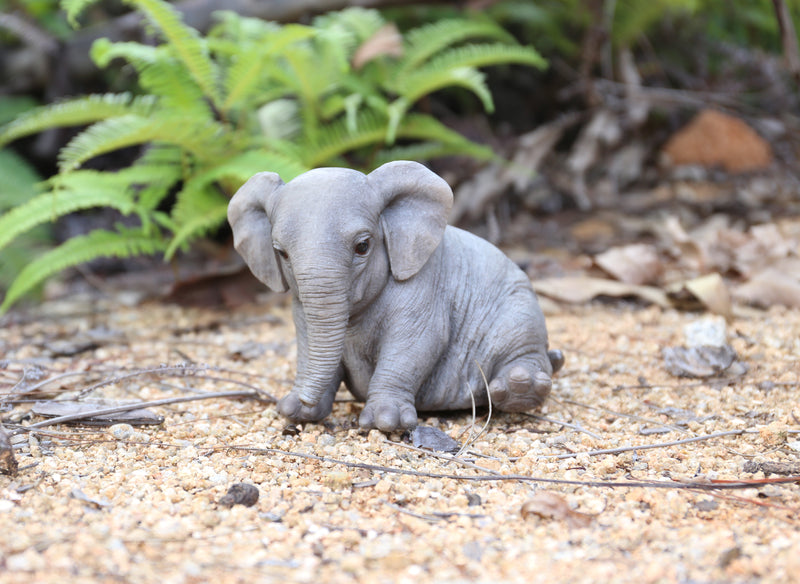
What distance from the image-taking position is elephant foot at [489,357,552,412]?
3.59 metres

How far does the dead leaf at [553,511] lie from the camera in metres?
2.70

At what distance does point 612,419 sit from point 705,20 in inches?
325

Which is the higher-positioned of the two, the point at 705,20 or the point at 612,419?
the point at 705,20

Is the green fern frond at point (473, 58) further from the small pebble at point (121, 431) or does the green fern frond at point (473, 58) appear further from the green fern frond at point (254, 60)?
the small pebble at point (121, 431)

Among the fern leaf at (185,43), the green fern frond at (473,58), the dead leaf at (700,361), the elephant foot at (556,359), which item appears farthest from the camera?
the green fern frond at (473,58)

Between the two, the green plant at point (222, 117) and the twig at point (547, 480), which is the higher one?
the green plant at point (222, 117)

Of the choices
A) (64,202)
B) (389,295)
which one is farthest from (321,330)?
(64,202)

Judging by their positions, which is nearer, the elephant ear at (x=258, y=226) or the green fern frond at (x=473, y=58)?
the elephant ear at (x=258, y=226)

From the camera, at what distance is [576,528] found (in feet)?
8.72

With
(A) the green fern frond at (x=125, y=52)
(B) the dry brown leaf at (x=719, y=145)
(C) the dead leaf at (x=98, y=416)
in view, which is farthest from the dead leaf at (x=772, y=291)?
(A) the green fern frond at (x=125, y=52)

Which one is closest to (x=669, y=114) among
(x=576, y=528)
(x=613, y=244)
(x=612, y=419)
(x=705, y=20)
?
(x=705, y=20)

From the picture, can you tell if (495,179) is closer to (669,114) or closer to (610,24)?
(610,24)

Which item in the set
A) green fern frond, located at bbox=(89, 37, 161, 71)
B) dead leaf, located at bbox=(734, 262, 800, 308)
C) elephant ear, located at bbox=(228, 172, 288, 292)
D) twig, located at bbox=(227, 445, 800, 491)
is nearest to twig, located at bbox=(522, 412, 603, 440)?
twig, located at bbox=(227, 445, 800, 491)

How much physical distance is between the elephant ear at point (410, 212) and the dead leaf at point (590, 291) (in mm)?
2539
